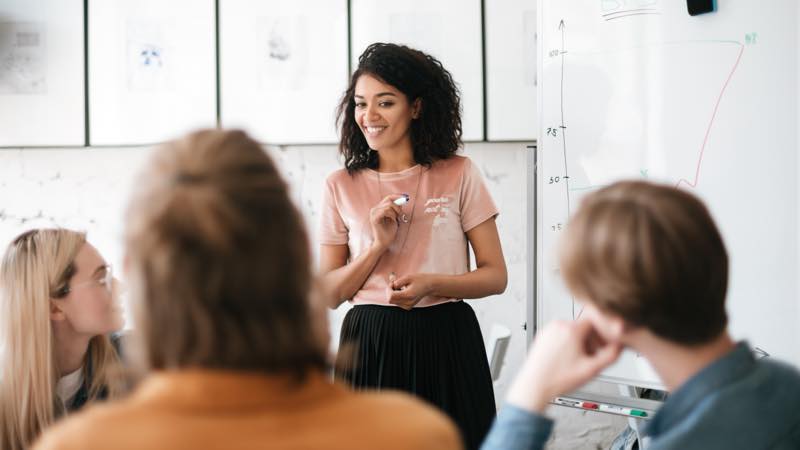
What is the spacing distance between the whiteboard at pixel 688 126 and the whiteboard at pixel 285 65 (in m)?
0.91

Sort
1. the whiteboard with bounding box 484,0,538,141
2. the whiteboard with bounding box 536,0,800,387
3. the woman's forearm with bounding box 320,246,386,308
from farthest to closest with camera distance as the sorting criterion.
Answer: the whiteboard with bounding box 484,0,538,141, the woman's forearm with bounding box 320,246,386,308, the whiteboard with bounding box 536,0,800,387

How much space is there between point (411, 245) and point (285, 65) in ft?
3.75

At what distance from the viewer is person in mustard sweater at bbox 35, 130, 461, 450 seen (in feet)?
2.03

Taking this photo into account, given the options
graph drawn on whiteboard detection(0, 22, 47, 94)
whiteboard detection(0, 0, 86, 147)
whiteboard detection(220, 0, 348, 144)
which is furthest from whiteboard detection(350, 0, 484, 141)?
graph drawn on whiteboard detection(0, 22, 47, 94)

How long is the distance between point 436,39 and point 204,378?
6.88 ft

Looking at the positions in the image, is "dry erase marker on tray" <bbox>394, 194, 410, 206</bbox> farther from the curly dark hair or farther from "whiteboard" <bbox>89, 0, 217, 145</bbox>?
"whiteboard" <bbox>89, 0, 217, 145</bbox>

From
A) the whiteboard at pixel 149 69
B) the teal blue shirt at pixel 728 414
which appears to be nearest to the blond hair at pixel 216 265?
the teal blue shirt at pixel 728 414

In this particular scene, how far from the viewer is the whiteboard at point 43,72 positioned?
268 centimetres

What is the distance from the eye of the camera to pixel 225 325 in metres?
0.64

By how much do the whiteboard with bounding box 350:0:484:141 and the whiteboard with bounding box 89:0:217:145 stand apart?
64cm

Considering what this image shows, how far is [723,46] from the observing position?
1.66 metres

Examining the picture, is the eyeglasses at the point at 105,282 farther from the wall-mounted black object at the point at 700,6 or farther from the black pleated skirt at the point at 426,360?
the wall-mounted black object at the point at 700,6

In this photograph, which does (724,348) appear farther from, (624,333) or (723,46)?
(723,46)

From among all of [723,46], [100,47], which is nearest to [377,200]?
[723,46]
